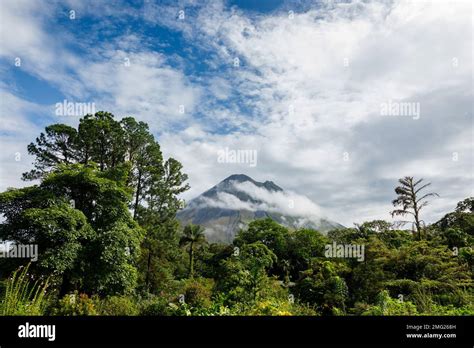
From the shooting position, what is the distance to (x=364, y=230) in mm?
19078

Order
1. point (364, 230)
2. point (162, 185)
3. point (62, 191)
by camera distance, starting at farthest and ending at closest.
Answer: point (162, 185), point (364, 230), point (62, 191)

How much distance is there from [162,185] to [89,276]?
39.1ft

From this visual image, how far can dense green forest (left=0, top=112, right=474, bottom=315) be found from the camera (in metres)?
8.05

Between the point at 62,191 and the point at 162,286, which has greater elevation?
the point at 62,191

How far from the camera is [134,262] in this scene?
15.7 meters

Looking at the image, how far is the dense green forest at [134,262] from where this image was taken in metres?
8.05

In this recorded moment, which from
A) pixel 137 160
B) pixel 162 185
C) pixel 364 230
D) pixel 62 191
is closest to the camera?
pixel 62 191

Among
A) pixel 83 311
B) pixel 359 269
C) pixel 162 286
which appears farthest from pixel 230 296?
pixel 162 286

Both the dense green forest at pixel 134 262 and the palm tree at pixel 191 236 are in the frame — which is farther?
the palm tree at pixel 191 236

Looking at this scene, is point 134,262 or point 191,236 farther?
point 191,236

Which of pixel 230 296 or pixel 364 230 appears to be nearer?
pixel 230 296
